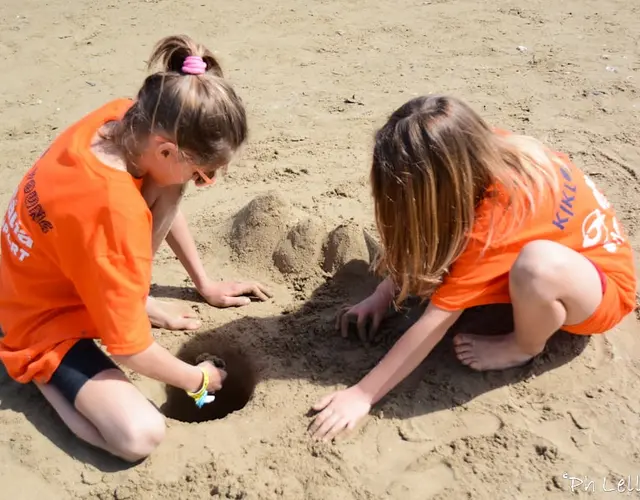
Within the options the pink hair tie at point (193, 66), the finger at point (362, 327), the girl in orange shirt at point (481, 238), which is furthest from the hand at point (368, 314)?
the pink hair tie at point (193, 66)

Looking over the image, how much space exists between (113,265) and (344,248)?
115 centimetres

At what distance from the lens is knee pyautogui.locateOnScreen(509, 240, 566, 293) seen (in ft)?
6.47

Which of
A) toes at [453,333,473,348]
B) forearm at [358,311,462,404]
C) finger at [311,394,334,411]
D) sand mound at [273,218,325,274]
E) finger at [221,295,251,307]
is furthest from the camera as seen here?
sand mound at [273,218,325,274]

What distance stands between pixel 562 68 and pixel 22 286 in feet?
11.9

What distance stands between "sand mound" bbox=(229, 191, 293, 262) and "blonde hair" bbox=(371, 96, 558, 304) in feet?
3.10

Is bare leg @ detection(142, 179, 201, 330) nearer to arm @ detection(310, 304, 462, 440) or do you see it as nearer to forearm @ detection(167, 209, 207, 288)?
forearm @ detection(167, 209, 207, 288)

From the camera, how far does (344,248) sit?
281 centimetres

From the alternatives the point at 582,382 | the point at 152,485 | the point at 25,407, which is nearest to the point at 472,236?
the point at 582,382

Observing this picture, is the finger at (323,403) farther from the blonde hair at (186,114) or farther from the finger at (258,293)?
the blonde hair at (186,114)

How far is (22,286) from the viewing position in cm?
214

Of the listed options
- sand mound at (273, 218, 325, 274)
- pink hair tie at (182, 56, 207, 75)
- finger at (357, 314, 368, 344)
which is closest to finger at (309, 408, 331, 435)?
finger at (357, 314, 368, 344)

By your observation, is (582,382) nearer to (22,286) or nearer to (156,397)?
(156,397)

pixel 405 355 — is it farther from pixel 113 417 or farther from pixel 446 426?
pixel 113 417

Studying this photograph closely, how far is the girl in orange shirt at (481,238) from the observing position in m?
1.93
